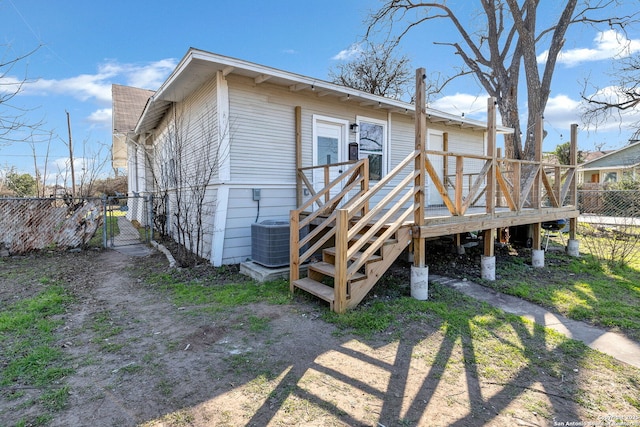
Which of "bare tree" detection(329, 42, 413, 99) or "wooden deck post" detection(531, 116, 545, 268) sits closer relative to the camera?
"wooden deck post" detection(531, 116, 545, 268)

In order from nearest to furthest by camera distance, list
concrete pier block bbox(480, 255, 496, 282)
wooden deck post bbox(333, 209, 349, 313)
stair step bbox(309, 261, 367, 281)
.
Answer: wooden deck post bbox(333, 209, 349, 313)
stair step bbox(309, 261, 367, 281)
concrete pier block bbox(480, 255, 496, 282)

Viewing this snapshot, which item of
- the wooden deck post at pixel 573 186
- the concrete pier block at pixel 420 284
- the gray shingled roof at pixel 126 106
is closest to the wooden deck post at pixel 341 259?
the concrete pier block at pixel 420 284

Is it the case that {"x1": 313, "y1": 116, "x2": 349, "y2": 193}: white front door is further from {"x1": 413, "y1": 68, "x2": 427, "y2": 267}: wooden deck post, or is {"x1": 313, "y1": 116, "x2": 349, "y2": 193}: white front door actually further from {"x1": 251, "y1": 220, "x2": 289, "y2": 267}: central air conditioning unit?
{"x1": 413, "y1": 68, "x2": 427, "y2": 267}: wooden deck post

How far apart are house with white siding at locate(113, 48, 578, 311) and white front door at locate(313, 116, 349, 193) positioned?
2 centimetres

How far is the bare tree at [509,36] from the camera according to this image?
33.3 feet

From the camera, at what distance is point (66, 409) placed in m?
2.02

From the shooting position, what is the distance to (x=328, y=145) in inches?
275

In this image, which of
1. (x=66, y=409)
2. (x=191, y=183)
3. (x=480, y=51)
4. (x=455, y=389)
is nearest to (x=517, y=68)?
(x=480, y=51)

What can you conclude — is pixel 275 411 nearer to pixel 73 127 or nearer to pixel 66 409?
pixel 66 409

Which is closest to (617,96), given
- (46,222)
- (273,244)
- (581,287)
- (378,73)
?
(378,73)

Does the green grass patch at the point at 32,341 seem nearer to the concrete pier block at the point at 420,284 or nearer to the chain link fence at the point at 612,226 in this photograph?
the concrete pier block at the point at 420,284

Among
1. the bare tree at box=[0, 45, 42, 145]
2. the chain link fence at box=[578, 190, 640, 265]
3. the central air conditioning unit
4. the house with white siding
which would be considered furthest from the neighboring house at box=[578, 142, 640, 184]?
the bare tree at box=[0, 45, 42, 145]

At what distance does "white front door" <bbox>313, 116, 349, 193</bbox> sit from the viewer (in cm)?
675

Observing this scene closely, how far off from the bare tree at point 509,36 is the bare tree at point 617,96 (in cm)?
146
